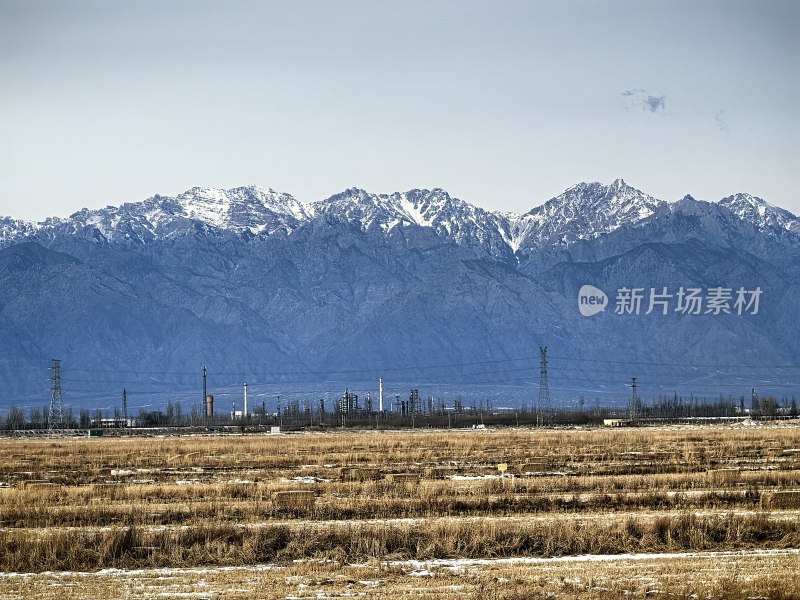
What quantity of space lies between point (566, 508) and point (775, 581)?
12.6 metres

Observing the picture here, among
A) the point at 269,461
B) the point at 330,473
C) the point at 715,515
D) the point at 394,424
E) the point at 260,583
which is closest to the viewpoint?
the point at 260,583

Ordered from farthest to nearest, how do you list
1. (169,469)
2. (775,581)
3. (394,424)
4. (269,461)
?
1. (394,424)
2. (269,461)
3. (169,469)
4. (775,581)

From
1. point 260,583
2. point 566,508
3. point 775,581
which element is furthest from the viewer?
point 566,508

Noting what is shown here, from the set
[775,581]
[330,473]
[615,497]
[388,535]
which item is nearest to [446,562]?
[388,535]

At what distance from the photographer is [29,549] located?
28750mm

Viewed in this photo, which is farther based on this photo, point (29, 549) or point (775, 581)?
point (29, 549)

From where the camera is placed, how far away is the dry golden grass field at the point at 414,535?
24562mm

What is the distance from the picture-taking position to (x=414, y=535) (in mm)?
30000

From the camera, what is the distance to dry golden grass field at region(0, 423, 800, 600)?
24562 millimetres

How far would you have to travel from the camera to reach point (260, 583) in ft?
82.4

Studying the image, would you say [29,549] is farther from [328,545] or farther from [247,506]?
[247,506]

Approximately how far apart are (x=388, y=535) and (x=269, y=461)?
35.4 meters

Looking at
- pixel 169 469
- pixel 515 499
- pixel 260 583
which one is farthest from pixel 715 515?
pixel 169 469

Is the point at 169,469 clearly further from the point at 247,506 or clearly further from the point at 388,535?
the point at 388,535
